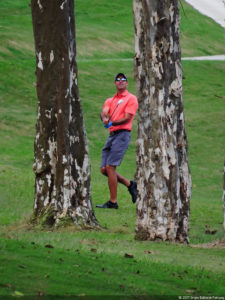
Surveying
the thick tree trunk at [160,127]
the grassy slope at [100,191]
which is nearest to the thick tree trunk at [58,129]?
the grassy slope at [100,191]

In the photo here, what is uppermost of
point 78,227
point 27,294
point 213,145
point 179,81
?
point 179,81

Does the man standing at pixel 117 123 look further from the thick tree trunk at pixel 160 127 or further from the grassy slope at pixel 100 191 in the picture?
the thick tree trunk at pixel 160 127

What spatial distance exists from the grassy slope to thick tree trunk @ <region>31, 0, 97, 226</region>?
0.54 metres

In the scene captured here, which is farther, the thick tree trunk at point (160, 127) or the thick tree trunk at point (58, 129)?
the thick tree trunk at point (58, 129)

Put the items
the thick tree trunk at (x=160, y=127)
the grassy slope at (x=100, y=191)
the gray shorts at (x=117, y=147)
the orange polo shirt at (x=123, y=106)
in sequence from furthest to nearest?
the gray shorts at (x=117, y=147) → the orange polo shirt at (x=123, y=106) → the thick tree trunk at (x=160, y=127) → the grassy slope at (x=100, y=191)

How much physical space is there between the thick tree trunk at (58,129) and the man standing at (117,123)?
5.30 ft

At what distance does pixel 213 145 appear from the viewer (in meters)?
25.5

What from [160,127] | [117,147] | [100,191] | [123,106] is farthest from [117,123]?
[100,191]

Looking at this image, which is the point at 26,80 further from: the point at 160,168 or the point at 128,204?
the point at 160,168

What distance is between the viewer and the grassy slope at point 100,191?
792cm

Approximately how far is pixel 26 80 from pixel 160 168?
21.9 metres

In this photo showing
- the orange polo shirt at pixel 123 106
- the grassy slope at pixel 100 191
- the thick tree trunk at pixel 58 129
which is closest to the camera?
the grassy slope at pixel 100 191

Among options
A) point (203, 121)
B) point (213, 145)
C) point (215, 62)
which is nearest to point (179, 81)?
point (213, 145)

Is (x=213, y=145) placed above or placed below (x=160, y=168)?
below
